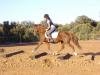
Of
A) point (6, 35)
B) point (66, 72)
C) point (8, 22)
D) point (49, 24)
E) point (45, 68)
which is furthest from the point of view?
point (8, 22)

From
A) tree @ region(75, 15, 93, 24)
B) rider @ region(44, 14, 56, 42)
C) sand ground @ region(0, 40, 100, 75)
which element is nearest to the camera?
sand ground @ region(0, 40, 100, 75)

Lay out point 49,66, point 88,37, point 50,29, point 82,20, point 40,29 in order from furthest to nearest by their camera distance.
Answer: point 82,20 → point 88,37 → point 40,29 → point 50,29 → point 49,66

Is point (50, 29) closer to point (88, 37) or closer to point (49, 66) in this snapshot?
point (49, 66)

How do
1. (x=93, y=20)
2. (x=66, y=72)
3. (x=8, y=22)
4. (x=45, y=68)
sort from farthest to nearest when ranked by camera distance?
(x=93, y=20)
(x=8, y=22)
(x=45, y=68)
(x=66, y=72)

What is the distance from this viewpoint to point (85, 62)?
60.5 ft

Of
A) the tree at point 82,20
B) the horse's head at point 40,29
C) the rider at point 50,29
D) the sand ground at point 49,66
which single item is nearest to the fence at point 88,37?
the tree at point 82,20

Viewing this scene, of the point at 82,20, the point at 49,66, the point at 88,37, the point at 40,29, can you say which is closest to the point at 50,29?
the point at 40,29

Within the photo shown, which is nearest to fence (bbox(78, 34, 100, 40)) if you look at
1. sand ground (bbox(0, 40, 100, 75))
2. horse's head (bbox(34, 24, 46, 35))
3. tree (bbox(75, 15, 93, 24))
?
tree (bbox(75, 15, 93, 24))

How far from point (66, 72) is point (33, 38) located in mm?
35907

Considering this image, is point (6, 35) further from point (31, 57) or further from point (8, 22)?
point (31, 57)

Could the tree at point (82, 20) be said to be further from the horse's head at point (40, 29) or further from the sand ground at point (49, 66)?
the sand ground at point (49, 66)

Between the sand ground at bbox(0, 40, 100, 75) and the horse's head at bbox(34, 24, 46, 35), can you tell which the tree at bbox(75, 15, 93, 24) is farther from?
the sand ground at bbox(0, 40, 100, 75)

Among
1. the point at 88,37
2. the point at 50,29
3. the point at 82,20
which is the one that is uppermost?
the point at 82,20

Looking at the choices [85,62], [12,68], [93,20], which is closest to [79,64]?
[85,62]
